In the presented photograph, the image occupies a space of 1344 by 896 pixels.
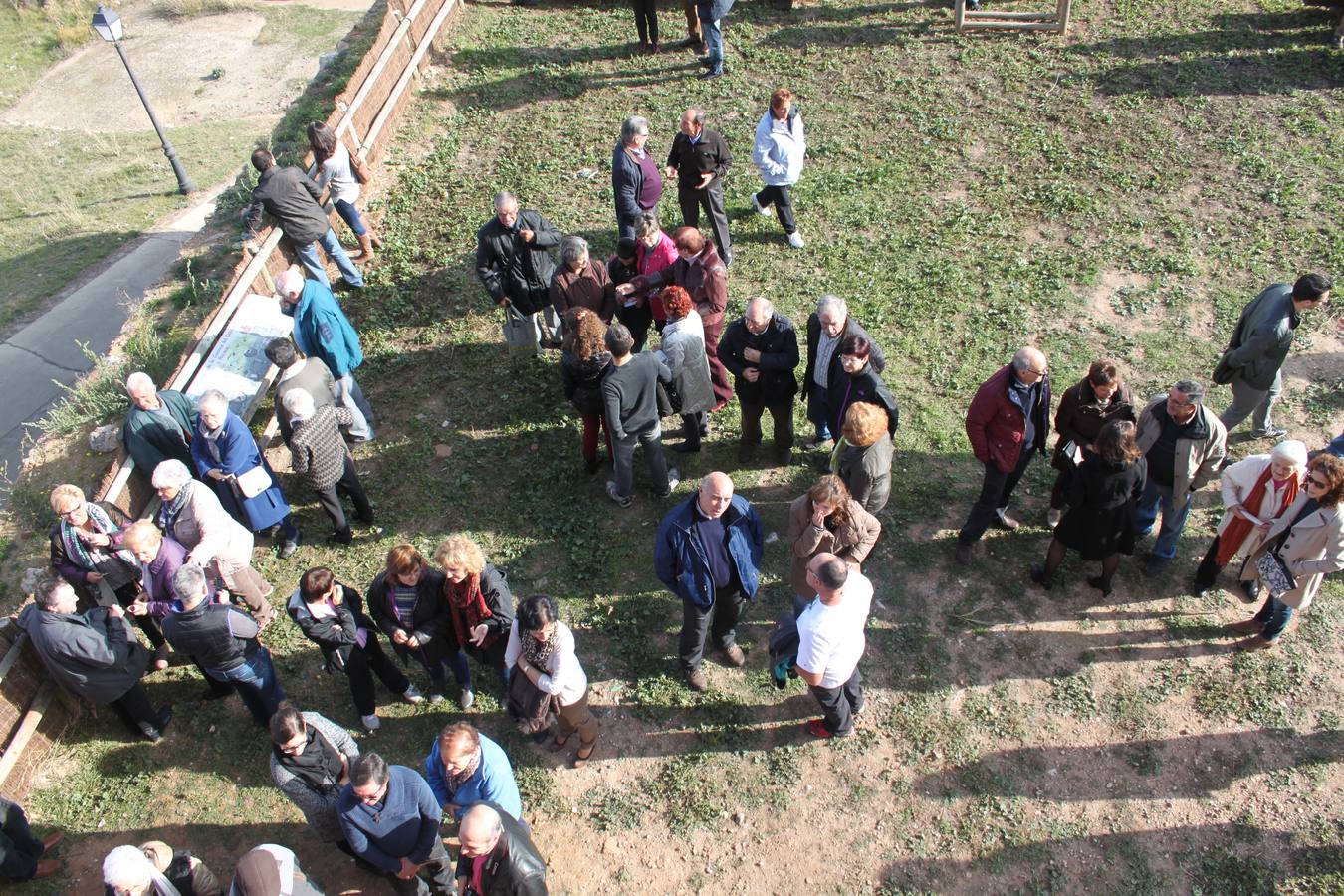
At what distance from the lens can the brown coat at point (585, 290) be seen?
7570 mm

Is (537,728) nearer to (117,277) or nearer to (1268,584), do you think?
(1268,584)

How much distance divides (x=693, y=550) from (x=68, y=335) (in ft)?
41.6

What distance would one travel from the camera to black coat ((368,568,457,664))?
5680 mm

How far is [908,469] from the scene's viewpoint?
7.64m

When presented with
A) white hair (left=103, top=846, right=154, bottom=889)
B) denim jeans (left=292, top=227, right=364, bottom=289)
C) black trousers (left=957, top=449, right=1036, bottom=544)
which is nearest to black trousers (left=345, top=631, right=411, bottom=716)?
white hair (left=103, top=846, right=154, bottom=889)

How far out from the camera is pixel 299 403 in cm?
670

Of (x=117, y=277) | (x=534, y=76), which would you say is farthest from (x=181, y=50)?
(x=534, y=76)

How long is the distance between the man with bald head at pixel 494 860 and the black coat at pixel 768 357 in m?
3.95

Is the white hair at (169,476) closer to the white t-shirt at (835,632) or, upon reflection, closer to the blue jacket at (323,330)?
the blue jacket at (323,330)

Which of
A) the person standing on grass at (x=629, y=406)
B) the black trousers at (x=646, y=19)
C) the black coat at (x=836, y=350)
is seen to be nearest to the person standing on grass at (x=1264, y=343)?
the black coat at (x=836, y=350)

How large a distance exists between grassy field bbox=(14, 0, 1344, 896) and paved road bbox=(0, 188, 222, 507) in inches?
236

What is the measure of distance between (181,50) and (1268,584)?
90.4ft

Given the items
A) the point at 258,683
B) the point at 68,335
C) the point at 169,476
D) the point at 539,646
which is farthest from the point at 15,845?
the point at 68,335

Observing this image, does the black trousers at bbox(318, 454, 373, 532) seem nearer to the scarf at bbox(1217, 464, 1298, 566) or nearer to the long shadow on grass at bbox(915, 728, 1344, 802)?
the long shadow on grass at bbox(915, 728, 1344, 802)
